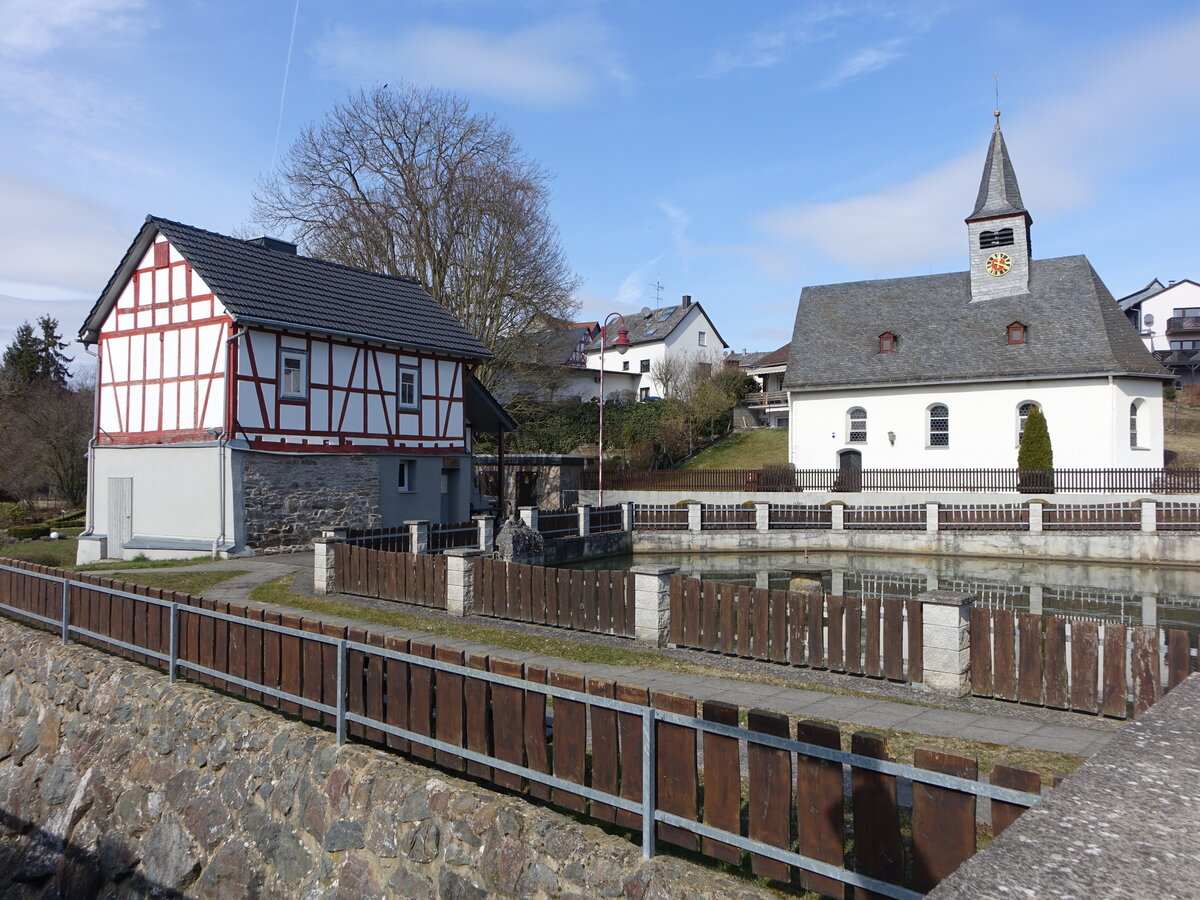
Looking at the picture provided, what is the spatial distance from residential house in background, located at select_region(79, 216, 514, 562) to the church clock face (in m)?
27.6

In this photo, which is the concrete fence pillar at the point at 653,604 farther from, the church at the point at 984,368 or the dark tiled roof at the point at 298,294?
the church at the point at 984,368

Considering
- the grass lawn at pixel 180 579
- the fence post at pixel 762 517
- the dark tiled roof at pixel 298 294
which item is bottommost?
the grass lawn at pixel 180 579

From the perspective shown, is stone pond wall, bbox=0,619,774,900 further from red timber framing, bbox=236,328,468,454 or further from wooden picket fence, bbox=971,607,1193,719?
red timber framing, bbox=236,328,468,454

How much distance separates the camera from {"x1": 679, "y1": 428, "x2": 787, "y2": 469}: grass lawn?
42.8 m

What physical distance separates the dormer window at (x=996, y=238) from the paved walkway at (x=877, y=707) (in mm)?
35159

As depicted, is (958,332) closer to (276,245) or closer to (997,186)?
(997,186)

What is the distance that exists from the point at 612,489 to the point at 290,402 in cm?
Result: 1578

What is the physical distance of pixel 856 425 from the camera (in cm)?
3947

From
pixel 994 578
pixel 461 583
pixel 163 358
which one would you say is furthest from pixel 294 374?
pixel 994 578

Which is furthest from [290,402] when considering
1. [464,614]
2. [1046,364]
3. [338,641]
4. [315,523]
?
[1046,364]

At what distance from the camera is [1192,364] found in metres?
65.3

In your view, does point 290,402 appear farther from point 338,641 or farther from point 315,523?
point 338,641

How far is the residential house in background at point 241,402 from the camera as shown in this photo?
68.6ft

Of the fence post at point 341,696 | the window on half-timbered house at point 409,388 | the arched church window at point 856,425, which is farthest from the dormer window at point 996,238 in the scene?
the fence post at point 341,696
